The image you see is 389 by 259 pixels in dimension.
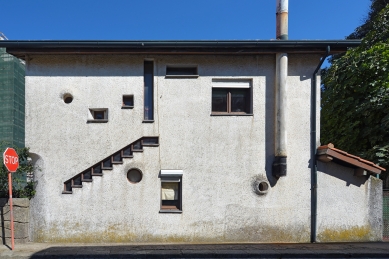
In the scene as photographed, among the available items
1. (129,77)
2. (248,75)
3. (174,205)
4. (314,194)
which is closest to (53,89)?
(129,77)

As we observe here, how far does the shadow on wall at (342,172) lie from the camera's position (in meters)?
7.00

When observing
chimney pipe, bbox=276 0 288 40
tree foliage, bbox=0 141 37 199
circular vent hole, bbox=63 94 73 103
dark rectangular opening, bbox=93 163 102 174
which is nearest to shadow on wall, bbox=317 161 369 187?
chimney pipe, bbox=276 0 288 40

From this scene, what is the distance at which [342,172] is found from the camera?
704cm

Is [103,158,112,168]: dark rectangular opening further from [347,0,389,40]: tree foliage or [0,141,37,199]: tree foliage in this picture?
[347,0,389,40]: tree foliage

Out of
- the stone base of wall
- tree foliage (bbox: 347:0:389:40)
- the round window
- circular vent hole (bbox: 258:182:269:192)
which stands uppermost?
tree foliage (bbox: 347:0:389:40)

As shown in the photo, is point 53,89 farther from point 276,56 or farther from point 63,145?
point 276,56

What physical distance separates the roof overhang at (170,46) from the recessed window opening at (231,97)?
2.88 ft

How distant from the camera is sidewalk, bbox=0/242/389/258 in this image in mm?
5754

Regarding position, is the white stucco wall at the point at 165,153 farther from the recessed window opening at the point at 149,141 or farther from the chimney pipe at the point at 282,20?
the chimney pipe at the point at 282,20

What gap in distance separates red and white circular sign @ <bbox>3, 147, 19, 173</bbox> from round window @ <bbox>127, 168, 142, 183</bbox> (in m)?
2.74

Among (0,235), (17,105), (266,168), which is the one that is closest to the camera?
(0,235)

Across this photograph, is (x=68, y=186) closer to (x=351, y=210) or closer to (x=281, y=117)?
(x=281, y=117)

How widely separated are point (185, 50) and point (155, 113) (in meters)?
1.92

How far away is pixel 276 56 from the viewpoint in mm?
7062
